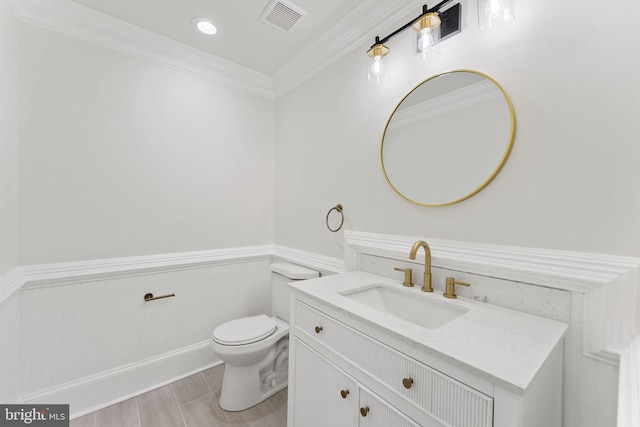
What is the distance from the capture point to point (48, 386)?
155 cm

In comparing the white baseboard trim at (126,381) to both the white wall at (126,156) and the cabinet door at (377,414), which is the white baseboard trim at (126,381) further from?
the cabinet door at (377,414)

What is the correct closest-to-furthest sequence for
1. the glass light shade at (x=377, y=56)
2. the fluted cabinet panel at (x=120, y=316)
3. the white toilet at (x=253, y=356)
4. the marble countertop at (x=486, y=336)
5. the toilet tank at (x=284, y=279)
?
the marble countertop at (x=486, y=336) → the glass light shade at (x=377, y=56) → the fluted cabinet panel at (x=120, y=316) → the white toilet at (x=253, y=356) → the toilet tank at (x=284, y=279)

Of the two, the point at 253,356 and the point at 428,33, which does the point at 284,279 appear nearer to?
the point at 253,356

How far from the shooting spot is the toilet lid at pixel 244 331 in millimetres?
1644

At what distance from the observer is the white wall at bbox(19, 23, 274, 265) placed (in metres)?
1.54

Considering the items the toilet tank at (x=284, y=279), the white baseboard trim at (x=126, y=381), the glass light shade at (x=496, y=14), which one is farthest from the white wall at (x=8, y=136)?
the glass light shade at (x=496, y=14)

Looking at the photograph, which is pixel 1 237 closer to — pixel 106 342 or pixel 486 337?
pixel 106 342

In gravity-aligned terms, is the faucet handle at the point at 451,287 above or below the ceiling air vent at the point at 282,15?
below

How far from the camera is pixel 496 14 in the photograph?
103 centimetres

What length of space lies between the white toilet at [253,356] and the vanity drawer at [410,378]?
26.5 inches

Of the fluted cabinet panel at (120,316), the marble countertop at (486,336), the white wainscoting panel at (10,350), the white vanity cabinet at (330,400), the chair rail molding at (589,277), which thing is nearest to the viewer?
the marble countertop at (486,336)

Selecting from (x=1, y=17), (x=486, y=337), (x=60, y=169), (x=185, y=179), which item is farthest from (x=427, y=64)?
(x=60, y=169)

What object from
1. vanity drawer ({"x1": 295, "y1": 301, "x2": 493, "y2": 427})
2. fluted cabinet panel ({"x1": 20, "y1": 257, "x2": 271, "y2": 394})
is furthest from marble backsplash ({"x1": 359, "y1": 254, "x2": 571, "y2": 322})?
fluted cabinet panel ({"x1": 20, "y1": 257, "x2": 271, "y2": 394})

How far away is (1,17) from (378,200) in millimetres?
2123
